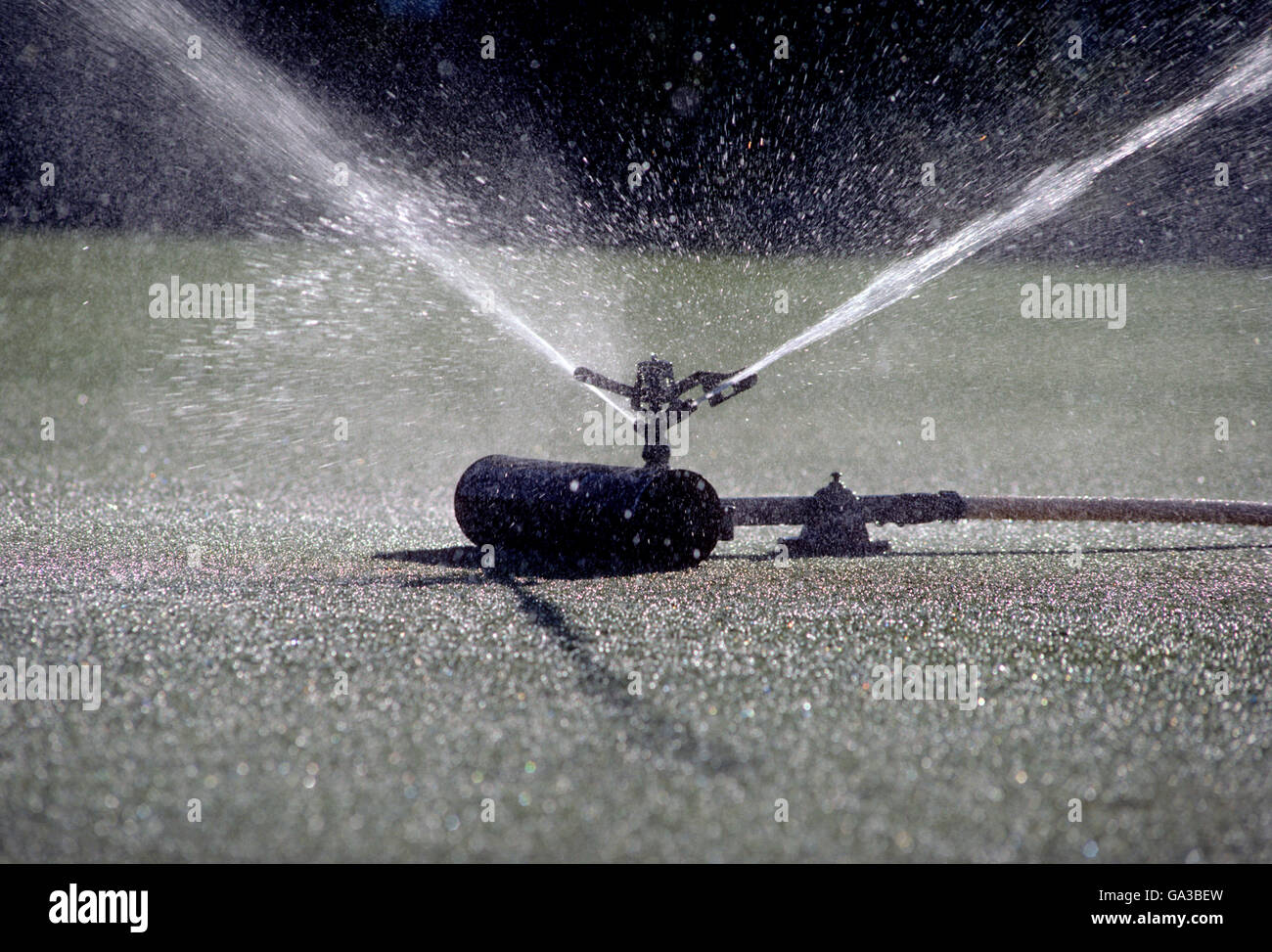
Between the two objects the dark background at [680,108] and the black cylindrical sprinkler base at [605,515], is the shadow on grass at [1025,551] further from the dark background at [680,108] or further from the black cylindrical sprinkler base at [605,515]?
the dark background at [680,108]

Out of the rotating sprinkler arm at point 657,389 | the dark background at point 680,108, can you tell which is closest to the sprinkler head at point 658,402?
the rotating sprinkler arm at point 657,389

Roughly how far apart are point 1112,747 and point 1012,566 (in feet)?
3.27

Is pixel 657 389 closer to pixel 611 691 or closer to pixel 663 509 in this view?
pixel 663 509

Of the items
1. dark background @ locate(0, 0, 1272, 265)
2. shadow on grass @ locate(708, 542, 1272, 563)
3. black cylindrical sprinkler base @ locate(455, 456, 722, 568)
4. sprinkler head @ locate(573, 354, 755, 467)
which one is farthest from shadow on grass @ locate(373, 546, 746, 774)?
dark background @ locate(0, 0, 1272, 265)

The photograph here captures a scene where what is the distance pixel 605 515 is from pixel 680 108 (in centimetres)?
253

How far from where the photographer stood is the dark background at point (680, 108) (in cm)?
356

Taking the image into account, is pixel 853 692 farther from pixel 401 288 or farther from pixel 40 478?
pixel 401 288

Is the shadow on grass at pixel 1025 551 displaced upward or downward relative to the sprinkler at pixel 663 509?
downward

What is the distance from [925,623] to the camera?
1.32 metres

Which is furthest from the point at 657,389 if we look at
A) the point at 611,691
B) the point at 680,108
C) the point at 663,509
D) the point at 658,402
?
the point at 680,108

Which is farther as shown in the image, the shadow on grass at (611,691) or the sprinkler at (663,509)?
the sprinkler at (663,509)

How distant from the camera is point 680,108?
367cm

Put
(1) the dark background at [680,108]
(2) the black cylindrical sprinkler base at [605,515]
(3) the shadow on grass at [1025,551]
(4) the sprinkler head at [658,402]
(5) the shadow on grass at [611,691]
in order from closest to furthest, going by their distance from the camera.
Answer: (5) the shadow on grass at [611,691]
(2) the black cylindrical sprinkler base at [605,515]
(4) the sprinkler head at [658,402]
(3) the shadow on grass at [1025,551]
(1) the dark background at [680,108]

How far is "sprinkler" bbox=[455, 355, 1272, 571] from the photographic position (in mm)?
1630
